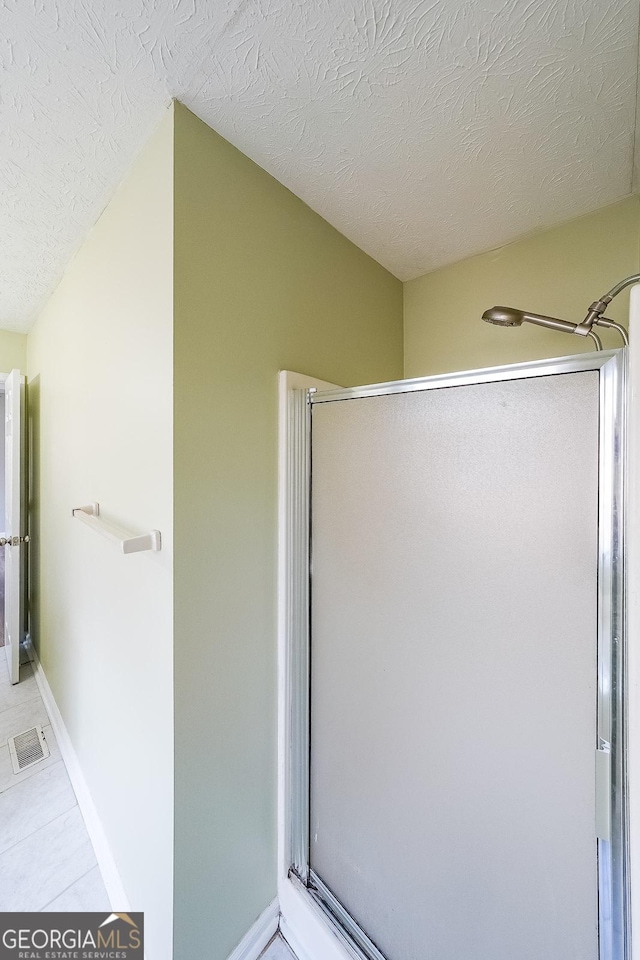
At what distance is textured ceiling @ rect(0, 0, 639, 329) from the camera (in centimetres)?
64

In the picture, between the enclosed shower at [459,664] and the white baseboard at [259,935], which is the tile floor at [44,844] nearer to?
the white baseboard at [259,935]

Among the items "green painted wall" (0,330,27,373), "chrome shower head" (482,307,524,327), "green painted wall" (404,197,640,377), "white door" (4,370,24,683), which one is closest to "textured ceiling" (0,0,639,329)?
"green painted wall" (404,197,640,377)

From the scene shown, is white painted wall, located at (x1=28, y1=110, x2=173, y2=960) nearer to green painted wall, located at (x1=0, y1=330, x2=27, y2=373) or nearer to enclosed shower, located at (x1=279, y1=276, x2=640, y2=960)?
enclosed shower, located at (x1=279, y1=276, x2=640, y2=960)

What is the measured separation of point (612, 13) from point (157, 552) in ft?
4.33

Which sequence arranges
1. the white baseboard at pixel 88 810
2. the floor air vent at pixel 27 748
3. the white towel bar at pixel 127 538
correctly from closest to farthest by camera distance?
the white towel bar at pixel 127 538 → the white baseboard at pixel 88 810 → the floor air vent at pixel 27 748

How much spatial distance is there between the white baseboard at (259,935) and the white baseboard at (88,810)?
0.32m

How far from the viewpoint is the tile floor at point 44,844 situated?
108 cm

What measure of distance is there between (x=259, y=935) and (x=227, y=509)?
1130mm

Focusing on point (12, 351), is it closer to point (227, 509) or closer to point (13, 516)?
point (13, 516)

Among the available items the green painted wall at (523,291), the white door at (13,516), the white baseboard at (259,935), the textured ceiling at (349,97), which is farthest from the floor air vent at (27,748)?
the green painted wall at (523,291)

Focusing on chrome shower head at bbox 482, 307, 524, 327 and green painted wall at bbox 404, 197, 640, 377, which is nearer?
chrome shower head at bbox 482, 307, 524, 327

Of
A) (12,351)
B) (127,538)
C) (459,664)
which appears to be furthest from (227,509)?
(12,351)

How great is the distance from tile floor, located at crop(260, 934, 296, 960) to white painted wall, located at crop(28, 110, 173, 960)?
1.01 ft

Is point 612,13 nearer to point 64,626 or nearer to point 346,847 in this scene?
point 346,847
